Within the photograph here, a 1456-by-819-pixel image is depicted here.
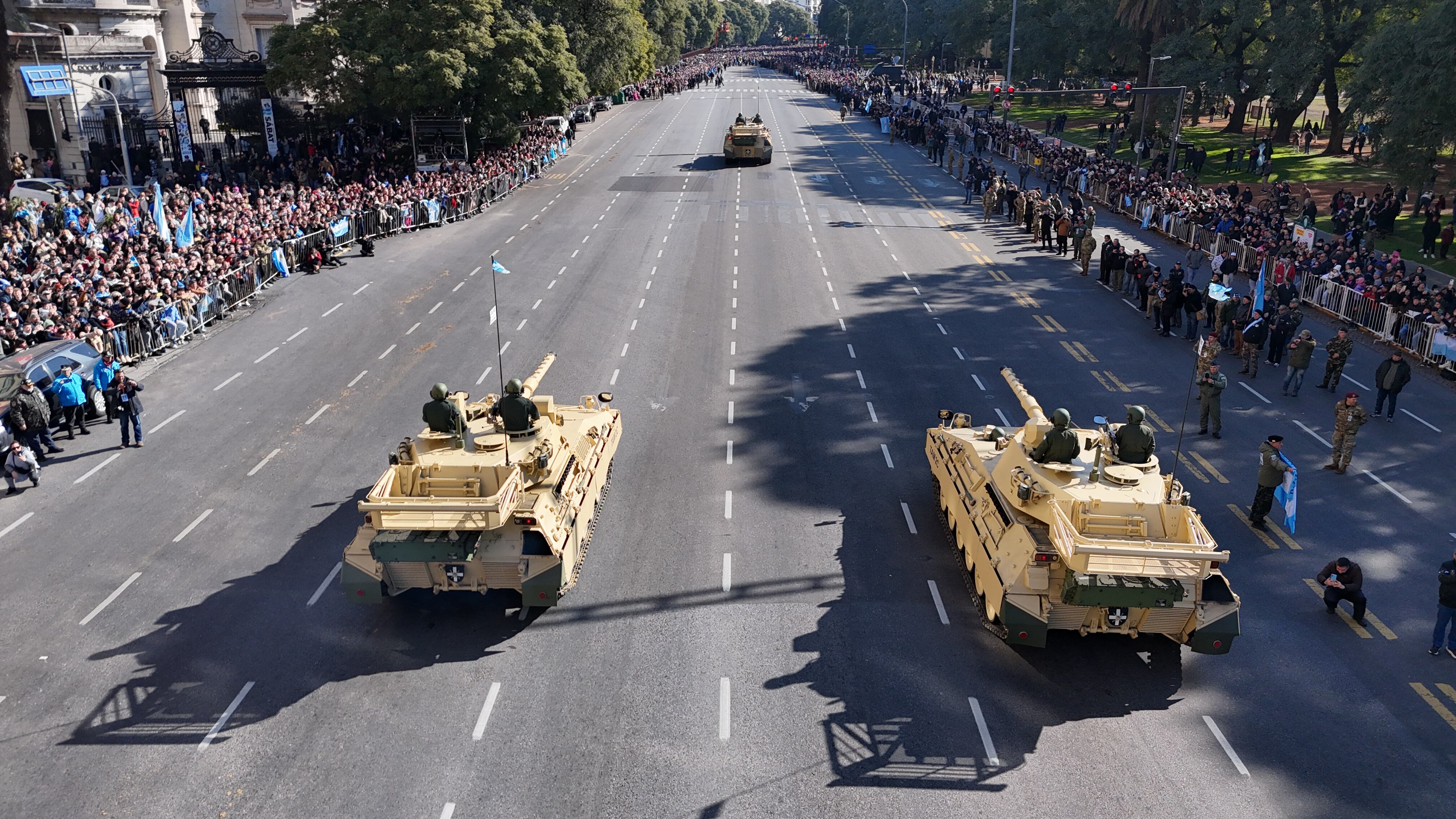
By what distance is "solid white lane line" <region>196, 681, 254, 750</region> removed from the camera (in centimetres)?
1167

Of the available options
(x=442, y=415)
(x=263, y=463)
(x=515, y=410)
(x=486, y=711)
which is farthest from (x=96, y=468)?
(x=486, y=711)

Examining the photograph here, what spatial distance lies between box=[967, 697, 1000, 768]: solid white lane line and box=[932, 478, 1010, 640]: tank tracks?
39.6 inches

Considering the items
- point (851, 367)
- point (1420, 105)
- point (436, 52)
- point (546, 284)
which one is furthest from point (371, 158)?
point (1420, 105)

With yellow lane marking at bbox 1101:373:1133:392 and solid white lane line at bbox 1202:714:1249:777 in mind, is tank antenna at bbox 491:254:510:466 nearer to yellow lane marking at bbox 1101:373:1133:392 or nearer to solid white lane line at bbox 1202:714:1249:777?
solid white lane line at bbox 1202:714:1249:777

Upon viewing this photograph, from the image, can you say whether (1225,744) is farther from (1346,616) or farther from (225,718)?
(225,718)

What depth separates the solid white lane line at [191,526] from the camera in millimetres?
16594

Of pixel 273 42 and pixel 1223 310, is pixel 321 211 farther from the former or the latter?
pixel 1223 310

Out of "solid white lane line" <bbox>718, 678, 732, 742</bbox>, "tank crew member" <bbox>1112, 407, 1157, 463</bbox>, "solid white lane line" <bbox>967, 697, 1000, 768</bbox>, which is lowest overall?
"solid white lane line" <bbox>967, 697, 1000, 768</bbox>

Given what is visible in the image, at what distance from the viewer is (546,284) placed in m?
32.2

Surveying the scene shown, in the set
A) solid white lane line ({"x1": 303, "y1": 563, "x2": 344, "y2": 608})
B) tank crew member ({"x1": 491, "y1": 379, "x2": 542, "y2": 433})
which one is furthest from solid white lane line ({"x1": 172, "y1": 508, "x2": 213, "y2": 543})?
tank crew member ({"x1": 491, "y1": 379, "x2": 542, "y2": 433})

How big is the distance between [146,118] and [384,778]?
163 ft

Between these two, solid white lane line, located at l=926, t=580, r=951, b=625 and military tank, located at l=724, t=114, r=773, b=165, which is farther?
military tank, located at l=724, t=114, r=773, b=165

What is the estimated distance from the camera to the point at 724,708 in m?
12.2

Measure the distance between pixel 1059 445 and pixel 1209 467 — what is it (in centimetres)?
719
